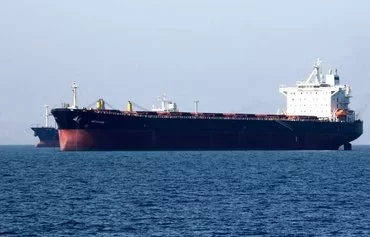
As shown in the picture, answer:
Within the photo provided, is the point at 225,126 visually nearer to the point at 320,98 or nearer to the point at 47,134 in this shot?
the point at 320,98

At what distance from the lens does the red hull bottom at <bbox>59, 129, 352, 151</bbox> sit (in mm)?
88312

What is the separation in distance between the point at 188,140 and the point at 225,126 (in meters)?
4.95

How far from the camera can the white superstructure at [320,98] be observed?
106312 millimetres

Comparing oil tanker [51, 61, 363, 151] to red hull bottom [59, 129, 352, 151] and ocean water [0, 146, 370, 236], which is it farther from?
ocean water [0, 146, 370, 236]

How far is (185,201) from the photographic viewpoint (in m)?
43.0

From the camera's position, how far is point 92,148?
3494 inches

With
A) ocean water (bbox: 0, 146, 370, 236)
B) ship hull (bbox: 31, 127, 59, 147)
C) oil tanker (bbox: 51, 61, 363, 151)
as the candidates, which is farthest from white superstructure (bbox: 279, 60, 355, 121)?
ship hull (bbox: 31, 127, 59, 147)

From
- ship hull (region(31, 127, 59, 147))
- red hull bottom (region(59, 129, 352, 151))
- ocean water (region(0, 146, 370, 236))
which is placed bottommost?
ocean water (region(0, 146, 370, 236))

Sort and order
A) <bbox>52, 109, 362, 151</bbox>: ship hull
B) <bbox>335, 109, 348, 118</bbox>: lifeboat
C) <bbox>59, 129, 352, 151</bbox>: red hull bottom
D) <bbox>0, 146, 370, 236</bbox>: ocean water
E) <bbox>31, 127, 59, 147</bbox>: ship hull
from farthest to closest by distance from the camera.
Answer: <bbox>31, 127, 59, 147</bbox>: ship hull → <bbox>335, 109, 348, 118</bbox>: lifeboat → <bbox>59, 129, 352, 151</bbox>: red hull bottom → <bbox>52, 109, 362, 151</bbox>: ship hull → <bbox>0, 146, 370, 236</bbox>: ocean water

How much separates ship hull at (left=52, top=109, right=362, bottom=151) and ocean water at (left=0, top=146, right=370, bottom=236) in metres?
19.8

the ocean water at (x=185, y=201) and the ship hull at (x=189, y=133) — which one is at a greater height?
the ship hull at (x=189, y=133)

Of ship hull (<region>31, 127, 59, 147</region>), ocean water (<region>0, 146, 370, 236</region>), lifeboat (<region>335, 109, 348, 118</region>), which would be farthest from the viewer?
ship hull (<region>31, 127, 59, 147</region>)

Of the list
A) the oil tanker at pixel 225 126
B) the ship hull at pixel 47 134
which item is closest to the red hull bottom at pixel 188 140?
the oil tanker at pixel 225 126

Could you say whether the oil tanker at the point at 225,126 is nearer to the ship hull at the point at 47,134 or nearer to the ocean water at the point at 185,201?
the ocean water at the point at 185,201
